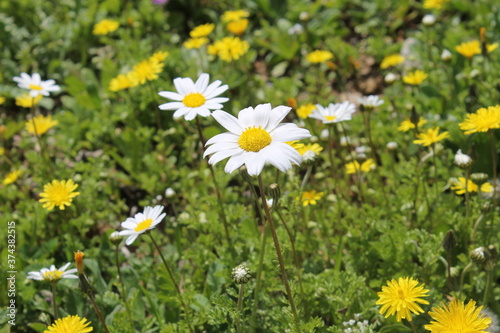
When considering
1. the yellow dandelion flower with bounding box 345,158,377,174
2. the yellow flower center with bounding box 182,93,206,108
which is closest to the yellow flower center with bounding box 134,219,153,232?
the yellow flower center with bounding box 182,93,206,108

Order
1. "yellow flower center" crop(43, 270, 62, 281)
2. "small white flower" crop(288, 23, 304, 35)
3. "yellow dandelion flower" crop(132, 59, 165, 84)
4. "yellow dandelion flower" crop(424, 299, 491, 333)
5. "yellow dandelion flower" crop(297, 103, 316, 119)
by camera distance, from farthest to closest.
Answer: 1. "small white flower" crop(288, 23, 304, 35)
2. "yellow dandelion flower" crop(132, 59, 165, 84)
3. "yellow dandelion flower" crop(297, 103, 316, 119)
4. "yellow flower center" crop(43, 270, 62, 281)
5. "yellow dandelion flower" crop(424, 299, 491, 333)

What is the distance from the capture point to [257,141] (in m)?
1.75

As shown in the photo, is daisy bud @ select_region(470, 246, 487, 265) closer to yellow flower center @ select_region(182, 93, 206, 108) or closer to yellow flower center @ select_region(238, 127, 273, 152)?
yellow flower center @ select_region(238, 127, 273, 152)

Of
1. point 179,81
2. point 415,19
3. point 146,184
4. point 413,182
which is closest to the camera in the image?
point 179,81

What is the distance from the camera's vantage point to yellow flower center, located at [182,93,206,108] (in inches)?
90.8

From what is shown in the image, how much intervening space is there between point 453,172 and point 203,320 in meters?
1.73

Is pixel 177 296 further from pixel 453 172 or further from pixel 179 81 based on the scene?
pixel 453 172

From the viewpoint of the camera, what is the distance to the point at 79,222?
314 cm

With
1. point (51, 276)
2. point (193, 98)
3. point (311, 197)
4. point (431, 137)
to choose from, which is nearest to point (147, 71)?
point (193, 98)

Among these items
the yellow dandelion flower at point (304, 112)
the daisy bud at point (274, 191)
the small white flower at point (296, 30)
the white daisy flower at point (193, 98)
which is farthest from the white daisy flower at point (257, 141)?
the small white flower at point (296, 30)

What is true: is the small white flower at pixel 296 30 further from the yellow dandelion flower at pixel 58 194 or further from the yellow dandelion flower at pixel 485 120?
the yellow dandelion flower at pixel 58 194

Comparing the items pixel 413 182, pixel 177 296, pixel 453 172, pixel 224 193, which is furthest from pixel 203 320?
pixel 453 172

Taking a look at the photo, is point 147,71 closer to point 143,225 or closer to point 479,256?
point 143,225

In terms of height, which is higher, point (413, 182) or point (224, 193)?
point (224, 193)
